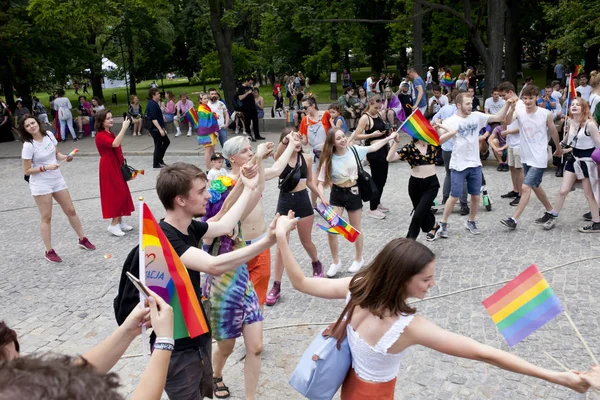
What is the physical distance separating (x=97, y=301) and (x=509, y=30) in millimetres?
23502

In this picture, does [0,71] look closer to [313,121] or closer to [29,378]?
[313,121]

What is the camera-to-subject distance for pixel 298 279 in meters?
3.21

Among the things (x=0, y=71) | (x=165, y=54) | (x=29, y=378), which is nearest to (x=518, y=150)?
(x=29, y=378)

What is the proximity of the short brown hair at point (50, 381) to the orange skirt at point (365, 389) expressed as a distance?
173 cm

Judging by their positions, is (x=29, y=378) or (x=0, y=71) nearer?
(x=29, y=378)

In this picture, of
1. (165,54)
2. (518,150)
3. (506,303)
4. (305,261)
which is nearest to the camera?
(506,303)

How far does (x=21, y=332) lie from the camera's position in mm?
6047

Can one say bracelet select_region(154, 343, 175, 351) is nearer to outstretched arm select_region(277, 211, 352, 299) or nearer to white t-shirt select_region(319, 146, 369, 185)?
outstretched arm select_region(277, 211, 352, 299)

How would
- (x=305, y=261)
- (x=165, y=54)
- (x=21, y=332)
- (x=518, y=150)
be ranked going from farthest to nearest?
1. (x=165, y=54)
2. (x=518, y=150)
3. (x=305, y=261)
4. (x=21, y=332)

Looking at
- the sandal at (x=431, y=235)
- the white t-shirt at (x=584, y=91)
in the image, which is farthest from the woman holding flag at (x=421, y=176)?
the white t-shirt at (x=584, y=91)

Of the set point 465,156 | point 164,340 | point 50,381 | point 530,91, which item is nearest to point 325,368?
point 164,340

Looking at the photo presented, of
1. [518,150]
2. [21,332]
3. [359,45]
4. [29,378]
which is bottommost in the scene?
[21,332]

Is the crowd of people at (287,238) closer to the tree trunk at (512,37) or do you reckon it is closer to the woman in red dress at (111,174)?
the woman in red dress at (111,174)

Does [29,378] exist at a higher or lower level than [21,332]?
higher
